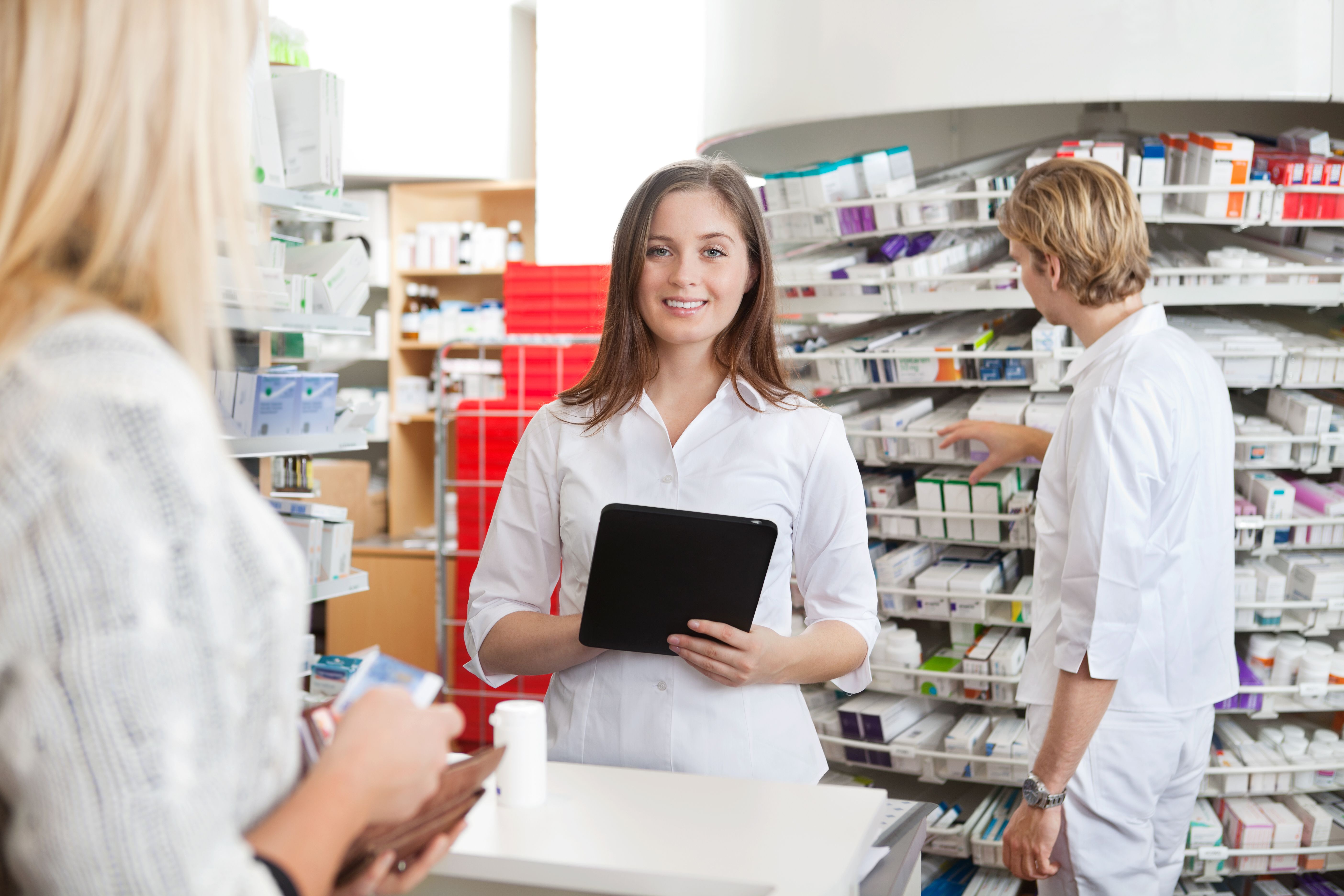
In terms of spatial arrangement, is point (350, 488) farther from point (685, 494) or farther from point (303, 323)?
point (685, 494)

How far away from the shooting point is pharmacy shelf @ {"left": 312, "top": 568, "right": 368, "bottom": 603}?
221cm

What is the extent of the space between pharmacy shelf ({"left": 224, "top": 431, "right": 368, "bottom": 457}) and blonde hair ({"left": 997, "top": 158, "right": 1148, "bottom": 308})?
1.50 meters

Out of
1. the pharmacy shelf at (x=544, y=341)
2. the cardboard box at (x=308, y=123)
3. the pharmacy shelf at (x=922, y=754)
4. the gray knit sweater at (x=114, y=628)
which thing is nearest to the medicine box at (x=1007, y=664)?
the pharmacy shelf at (x=922, y=754)

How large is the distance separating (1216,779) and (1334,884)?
51 centimetres

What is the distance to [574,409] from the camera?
1.81m

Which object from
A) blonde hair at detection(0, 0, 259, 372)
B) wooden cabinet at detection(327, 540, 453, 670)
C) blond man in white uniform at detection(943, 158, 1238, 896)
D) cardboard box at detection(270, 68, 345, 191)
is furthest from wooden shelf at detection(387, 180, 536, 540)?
blonde hair at detection(0, 0, 259, 372)

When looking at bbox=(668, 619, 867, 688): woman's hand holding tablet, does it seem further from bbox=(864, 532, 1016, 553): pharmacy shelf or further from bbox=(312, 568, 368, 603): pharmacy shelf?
bbox=(312, 568, 368, 603): pharmacy shelf

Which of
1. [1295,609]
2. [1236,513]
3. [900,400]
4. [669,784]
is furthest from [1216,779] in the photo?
[669,784]

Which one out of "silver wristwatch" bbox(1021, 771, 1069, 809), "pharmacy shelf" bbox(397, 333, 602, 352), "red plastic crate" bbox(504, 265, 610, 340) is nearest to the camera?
"silver wristwatch" bbox(1021, 771, 1069, 809)

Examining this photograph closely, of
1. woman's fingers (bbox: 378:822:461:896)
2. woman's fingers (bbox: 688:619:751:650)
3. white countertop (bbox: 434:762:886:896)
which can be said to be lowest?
white countertop (bbox: 434:762:886:896)

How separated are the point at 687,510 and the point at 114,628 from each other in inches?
40.7

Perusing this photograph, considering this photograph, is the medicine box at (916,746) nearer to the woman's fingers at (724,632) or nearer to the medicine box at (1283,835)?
the medicine box at (1283,835)

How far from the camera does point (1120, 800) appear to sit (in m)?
1.92

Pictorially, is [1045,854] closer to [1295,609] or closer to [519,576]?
[1295,609]
